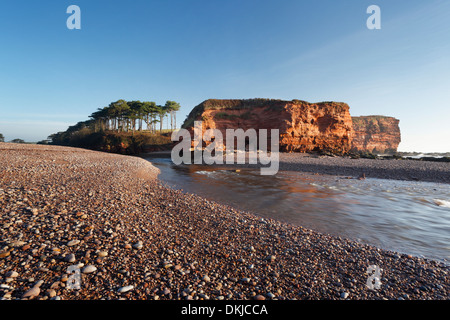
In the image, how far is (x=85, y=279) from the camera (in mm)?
3330

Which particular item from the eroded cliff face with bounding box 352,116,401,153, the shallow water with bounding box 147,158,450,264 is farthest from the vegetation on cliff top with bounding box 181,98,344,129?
the eroded cliff face with bounding box 352,116,401,153

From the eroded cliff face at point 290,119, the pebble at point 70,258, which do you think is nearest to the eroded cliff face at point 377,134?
the eroded cliff face at point 290,119

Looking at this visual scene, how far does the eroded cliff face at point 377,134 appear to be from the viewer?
96.4 meters

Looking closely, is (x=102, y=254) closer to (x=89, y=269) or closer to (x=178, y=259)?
(x=89, y=269)

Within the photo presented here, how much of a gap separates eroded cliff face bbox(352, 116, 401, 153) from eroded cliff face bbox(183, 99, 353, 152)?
61861mm

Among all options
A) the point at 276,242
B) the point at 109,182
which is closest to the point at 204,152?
the point at 109,182

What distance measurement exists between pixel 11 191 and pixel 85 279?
7.37m

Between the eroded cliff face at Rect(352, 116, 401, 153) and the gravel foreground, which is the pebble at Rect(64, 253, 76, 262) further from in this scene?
the eroded cliff face at Rect(352, 116, 401, 153)

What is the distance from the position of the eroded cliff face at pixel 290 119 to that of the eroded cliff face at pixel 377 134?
61.9m

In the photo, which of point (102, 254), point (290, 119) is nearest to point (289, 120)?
point (290, 119)

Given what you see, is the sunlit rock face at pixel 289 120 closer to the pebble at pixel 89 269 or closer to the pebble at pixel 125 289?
the pebble at pixel 89 269

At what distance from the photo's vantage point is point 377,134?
3819 inches

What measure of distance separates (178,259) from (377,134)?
417ft
